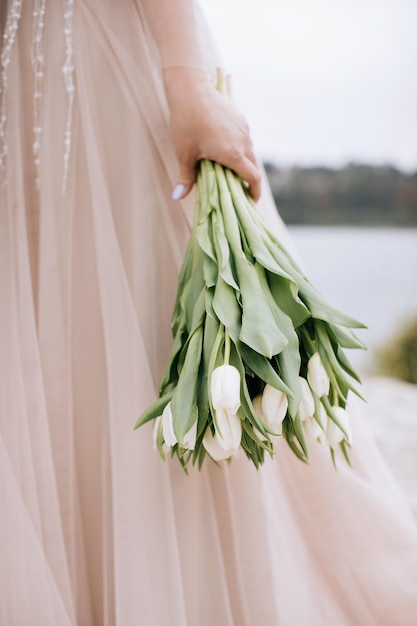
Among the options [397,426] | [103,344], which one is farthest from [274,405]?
[397,426]

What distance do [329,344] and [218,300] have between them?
13cm

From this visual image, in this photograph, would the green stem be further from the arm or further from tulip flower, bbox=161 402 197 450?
the arm

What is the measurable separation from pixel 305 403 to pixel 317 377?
0.03 metres

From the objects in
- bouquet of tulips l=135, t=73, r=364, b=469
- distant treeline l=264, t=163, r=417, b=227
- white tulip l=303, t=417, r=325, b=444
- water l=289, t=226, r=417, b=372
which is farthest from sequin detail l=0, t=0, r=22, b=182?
distant treeline l=264, t=163, r=417, b=227

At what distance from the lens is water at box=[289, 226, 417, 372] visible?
4715 mm

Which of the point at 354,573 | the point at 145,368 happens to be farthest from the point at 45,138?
the point at 354,573

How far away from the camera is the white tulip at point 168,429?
1.70 ft

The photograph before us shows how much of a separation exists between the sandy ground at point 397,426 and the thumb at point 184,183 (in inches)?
41.5

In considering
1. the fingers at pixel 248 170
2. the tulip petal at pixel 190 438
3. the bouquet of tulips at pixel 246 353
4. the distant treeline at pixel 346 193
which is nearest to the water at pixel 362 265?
the distant treeline at pixel 346 193

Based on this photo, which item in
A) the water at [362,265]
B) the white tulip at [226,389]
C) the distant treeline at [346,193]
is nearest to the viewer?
the white tulip at [226,389]

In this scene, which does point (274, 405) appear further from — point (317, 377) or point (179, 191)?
point (179, 191)

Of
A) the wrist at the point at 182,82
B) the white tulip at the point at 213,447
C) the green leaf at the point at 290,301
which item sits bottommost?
the white tulip at the point at 213,447

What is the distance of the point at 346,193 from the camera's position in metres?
5.05

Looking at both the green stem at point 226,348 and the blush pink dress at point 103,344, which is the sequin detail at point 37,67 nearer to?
the blush pink dress at point 103,344
